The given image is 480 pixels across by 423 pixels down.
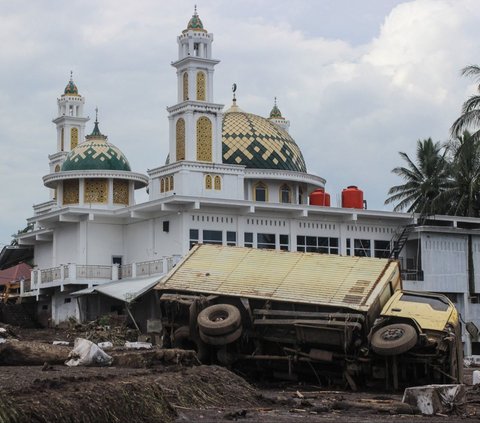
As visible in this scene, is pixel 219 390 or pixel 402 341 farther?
pixel 402 341

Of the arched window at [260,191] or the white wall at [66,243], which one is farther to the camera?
the arched window at [260,191]

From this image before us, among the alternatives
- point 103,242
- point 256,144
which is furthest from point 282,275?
point 256,144

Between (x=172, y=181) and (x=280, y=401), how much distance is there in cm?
3037

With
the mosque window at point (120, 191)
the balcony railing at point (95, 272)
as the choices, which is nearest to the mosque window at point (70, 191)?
the mosque window at point (120, 191)

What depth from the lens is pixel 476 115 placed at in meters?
47.4

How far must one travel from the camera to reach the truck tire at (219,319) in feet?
83.0

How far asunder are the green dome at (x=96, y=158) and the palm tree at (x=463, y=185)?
16.8 meters

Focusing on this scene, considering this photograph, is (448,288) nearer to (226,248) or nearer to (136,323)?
(136,323)

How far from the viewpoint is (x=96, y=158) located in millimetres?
53656

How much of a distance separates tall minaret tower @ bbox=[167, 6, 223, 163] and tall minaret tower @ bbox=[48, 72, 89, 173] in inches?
591

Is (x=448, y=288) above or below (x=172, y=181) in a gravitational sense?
below

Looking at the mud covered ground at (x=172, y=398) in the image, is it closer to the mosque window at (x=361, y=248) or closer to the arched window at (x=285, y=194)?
the mosque window at (x=361, y=248)

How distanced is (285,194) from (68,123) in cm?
1575

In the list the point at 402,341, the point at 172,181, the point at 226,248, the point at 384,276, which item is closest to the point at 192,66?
the point at 172,181
